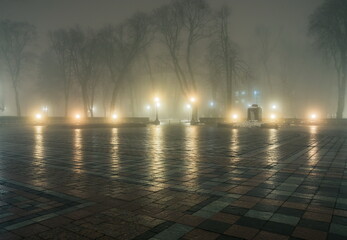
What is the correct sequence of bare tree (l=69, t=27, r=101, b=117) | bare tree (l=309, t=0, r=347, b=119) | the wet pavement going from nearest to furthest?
Answer: the wet pavement → bare tree (l=309, t=0, r=347, b=119) → bare tree (l=69, t=27, r=101, b=117)

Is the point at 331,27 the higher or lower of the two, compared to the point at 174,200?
higher

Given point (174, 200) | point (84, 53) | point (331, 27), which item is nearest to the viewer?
point (174, 200)

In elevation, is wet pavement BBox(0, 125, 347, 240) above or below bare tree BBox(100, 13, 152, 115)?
below

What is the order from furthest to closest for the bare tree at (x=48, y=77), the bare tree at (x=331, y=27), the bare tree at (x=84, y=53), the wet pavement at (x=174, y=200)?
the bare tree at (x=48, y=77) < the bare tree at (x=84, y=53) < the bare tree at (x=331, y=27) < the wet pavement at (x=174, y=200)

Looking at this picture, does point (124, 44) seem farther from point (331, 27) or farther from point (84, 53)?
point (331, 27)

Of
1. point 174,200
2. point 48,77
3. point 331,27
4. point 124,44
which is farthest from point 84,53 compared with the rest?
point 174,200

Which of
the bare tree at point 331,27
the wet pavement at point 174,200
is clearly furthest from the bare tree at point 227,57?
the wet pavement at point 174,200

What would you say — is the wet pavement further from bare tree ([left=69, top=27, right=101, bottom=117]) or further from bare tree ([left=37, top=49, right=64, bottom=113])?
bare tree ([left=37, top=49, right=64, bottom=113])

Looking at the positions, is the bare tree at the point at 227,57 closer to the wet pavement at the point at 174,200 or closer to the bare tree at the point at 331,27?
the bare tree at the point at 331,27

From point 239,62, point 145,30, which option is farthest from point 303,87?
point 145,30

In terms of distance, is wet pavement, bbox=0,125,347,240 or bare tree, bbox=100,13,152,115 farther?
bare tree, bbox=100,13,152,115

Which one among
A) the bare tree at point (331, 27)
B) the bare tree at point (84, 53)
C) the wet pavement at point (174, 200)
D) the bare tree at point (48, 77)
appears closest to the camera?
the wet pavement at point (174, 200)

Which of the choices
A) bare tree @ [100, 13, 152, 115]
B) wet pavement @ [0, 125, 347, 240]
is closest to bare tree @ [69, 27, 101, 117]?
bare tree @ [100, 13, 152, 115]

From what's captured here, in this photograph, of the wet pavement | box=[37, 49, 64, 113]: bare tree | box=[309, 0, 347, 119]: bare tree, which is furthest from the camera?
box=[37, 49, 64, 113]: bare tree
